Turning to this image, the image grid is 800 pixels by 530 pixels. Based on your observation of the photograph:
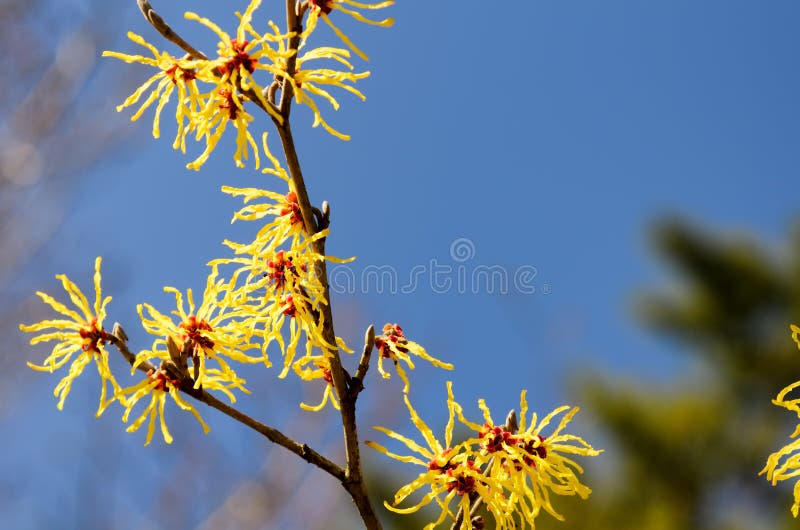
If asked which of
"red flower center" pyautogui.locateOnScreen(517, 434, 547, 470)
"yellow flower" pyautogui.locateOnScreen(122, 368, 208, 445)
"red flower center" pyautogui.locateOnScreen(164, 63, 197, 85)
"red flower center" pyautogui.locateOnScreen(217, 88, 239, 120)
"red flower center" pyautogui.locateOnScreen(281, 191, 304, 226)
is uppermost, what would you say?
"red flower center" pyautogui.locateOnScreen(164, 63, 197, 85)

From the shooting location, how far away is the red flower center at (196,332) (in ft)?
5.33

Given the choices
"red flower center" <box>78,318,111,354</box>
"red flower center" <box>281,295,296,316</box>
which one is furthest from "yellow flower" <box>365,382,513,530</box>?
"red flower center" <box>78,318,111,354</box>

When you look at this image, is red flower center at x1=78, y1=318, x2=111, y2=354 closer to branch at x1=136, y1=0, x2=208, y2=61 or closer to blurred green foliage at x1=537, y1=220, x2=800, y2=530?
branch at x1=136, y1=0, x2=208, y2=61

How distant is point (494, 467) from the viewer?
5.28ft

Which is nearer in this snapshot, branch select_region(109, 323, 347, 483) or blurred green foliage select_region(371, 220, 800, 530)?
branch select_region(109, 323, 347, 483)

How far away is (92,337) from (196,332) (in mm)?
228

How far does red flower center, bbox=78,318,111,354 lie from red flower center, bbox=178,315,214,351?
171 mm

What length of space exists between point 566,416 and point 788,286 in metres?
10.9

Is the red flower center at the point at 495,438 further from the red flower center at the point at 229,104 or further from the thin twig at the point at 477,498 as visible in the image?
the red flower center at the point at 229,104

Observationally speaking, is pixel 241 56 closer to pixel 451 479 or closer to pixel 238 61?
pixel 238 61

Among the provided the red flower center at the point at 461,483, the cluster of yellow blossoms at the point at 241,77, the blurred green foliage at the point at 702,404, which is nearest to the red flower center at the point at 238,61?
the cluster of yellow blossoms at the point at 241,77

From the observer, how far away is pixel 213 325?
1.66 metres

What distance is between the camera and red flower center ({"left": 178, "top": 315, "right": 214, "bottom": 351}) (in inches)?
63.9

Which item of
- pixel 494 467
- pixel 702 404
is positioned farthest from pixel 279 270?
pixel 702 404
